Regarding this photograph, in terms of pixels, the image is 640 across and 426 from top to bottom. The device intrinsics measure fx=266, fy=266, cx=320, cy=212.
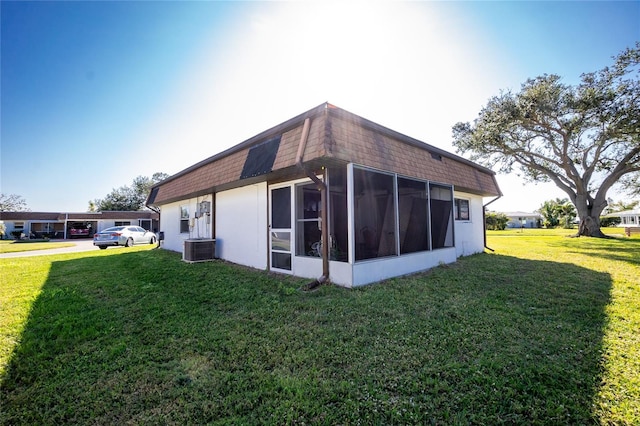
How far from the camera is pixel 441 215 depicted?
24.0ft

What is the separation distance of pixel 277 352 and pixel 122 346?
1683 mm

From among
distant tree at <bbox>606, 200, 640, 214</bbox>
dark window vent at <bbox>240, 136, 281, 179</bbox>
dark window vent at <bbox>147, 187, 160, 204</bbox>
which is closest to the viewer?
dark window vent at <bbox>240, 136, 281, 179</bbox>

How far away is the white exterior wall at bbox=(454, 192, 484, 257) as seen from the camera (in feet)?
29.1

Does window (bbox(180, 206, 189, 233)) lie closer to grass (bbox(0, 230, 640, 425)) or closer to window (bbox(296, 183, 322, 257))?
grass (bbox(0, 230, 640, 425))

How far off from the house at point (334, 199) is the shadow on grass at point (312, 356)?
99cm

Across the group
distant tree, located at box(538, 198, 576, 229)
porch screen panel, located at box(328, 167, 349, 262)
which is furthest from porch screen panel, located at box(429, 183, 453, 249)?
distant tree, located at box(538, 198, 576, 229)

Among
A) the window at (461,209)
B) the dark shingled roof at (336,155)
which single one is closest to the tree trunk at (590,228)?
the window at (461,209)

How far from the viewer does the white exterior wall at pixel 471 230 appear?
888 cm

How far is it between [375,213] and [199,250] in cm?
537

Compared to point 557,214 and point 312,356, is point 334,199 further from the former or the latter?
point 557,214

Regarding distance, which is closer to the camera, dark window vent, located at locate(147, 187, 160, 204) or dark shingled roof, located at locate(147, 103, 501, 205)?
dark shingled roof, located at locate(147, 103, 501, 205)

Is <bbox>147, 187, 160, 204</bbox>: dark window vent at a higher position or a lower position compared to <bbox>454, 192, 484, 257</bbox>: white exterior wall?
higher

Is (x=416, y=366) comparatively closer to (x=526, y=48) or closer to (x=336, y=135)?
(x=336, y=135)

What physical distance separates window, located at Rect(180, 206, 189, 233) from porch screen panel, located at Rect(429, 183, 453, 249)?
9.02 metres
